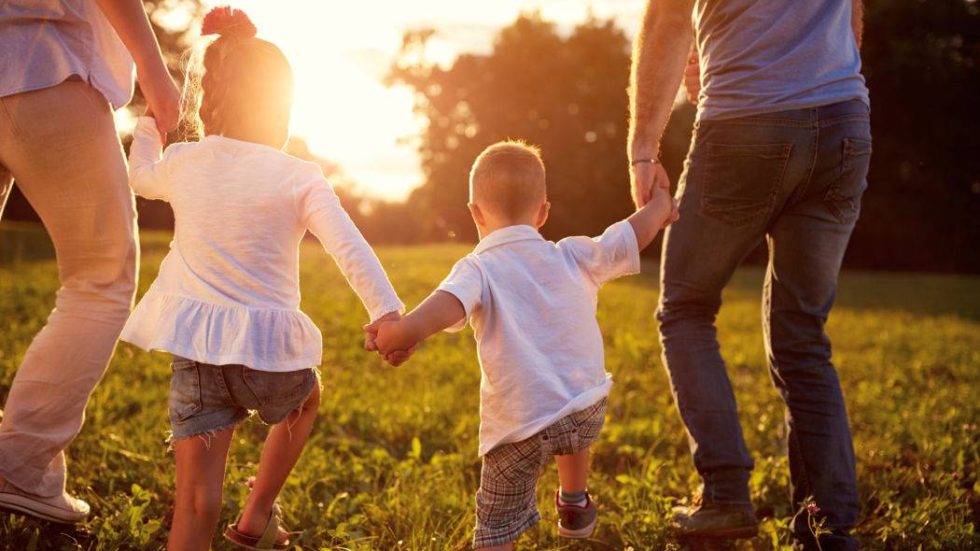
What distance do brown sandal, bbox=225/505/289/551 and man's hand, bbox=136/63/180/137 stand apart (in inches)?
51.6

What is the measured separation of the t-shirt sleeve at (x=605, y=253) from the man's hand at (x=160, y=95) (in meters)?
1.33

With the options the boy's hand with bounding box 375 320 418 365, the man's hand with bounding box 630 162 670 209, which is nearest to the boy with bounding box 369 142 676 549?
the boy's hand with bounding box 375 320 418 365

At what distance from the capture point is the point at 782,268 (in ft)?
9.83

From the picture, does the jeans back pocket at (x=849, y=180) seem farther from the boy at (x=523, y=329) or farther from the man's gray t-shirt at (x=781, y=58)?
the boy at (x=523, y=329)

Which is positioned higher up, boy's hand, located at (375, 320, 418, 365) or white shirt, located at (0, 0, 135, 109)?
white shirt, located at (0, 0, 135, 109)

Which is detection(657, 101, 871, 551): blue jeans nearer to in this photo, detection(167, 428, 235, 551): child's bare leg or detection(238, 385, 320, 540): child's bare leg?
detection(238, 385, 320, 540): child's bare leg

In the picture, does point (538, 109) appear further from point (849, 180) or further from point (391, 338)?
point (391, 338)

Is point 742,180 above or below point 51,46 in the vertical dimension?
below

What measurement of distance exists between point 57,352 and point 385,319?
3.93 ft

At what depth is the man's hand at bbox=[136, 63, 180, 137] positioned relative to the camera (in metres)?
2.65

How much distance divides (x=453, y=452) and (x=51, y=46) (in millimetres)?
2570

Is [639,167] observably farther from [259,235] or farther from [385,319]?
[259,235]

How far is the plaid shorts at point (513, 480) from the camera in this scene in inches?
101

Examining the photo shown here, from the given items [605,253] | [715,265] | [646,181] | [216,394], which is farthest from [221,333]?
[715,265]
